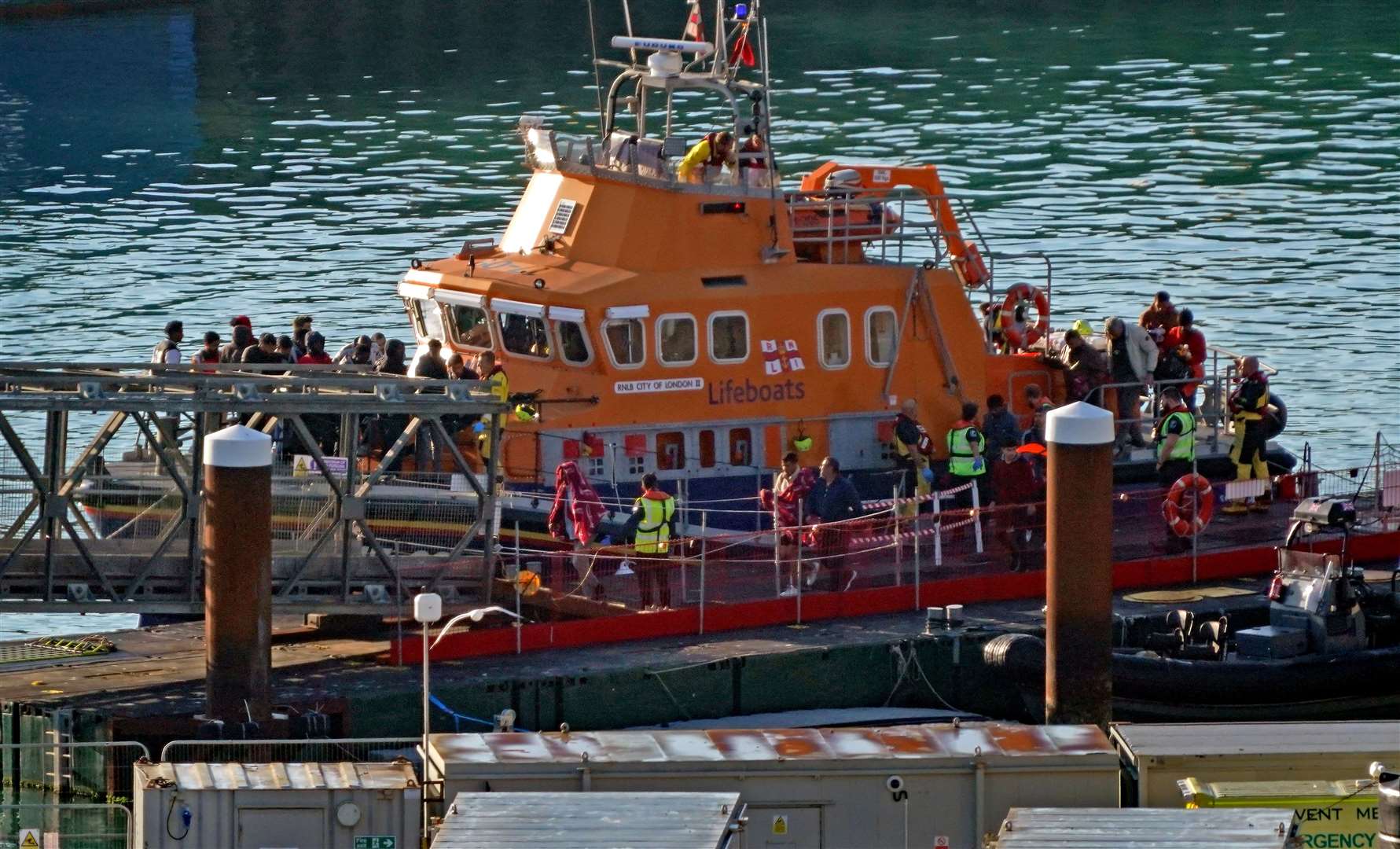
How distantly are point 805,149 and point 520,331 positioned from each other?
1022 inches

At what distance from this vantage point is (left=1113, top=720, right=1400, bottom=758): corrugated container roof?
15.6 m

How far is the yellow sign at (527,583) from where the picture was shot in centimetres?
1991

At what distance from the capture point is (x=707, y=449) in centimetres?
2220

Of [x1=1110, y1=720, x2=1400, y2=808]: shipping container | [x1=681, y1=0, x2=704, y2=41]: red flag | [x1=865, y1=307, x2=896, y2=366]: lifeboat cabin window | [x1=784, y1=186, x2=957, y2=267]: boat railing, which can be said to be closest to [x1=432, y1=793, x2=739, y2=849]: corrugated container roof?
[x1=1110, y1=720, x2=1400, y2=808]: shipping container

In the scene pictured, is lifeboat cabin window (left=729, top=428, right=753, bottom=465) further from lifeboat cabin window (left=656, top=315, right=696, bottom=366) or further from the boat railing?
the boat railing

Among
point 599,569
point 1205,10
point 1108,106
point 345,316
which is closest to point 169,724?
point 599,569

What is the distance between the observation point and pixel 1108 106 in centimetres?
5219

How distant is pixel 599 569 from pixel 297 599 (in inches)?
95.8

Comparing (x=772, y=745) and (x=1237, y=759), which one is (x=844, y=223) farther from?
(x=1237, y=759)

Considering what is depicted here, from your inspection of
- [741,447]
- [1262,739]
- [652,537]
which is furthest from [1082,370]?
[1262,739]

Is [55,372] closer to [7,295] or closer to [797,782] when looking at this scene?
[797,782]

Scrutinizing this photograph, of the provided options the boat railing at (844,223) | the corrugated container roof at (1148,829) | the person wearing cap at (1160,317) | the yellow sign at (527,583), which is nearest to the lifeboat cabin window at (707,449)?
the boat railing at (844,223)

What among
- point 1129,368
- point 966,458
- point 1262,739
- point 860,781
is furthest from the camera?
point 1129,368

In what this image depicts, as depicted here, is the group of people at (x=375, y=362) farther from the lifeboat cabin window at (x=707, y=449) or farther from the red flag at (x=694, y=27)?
the red flag at (x=694, y=27)
